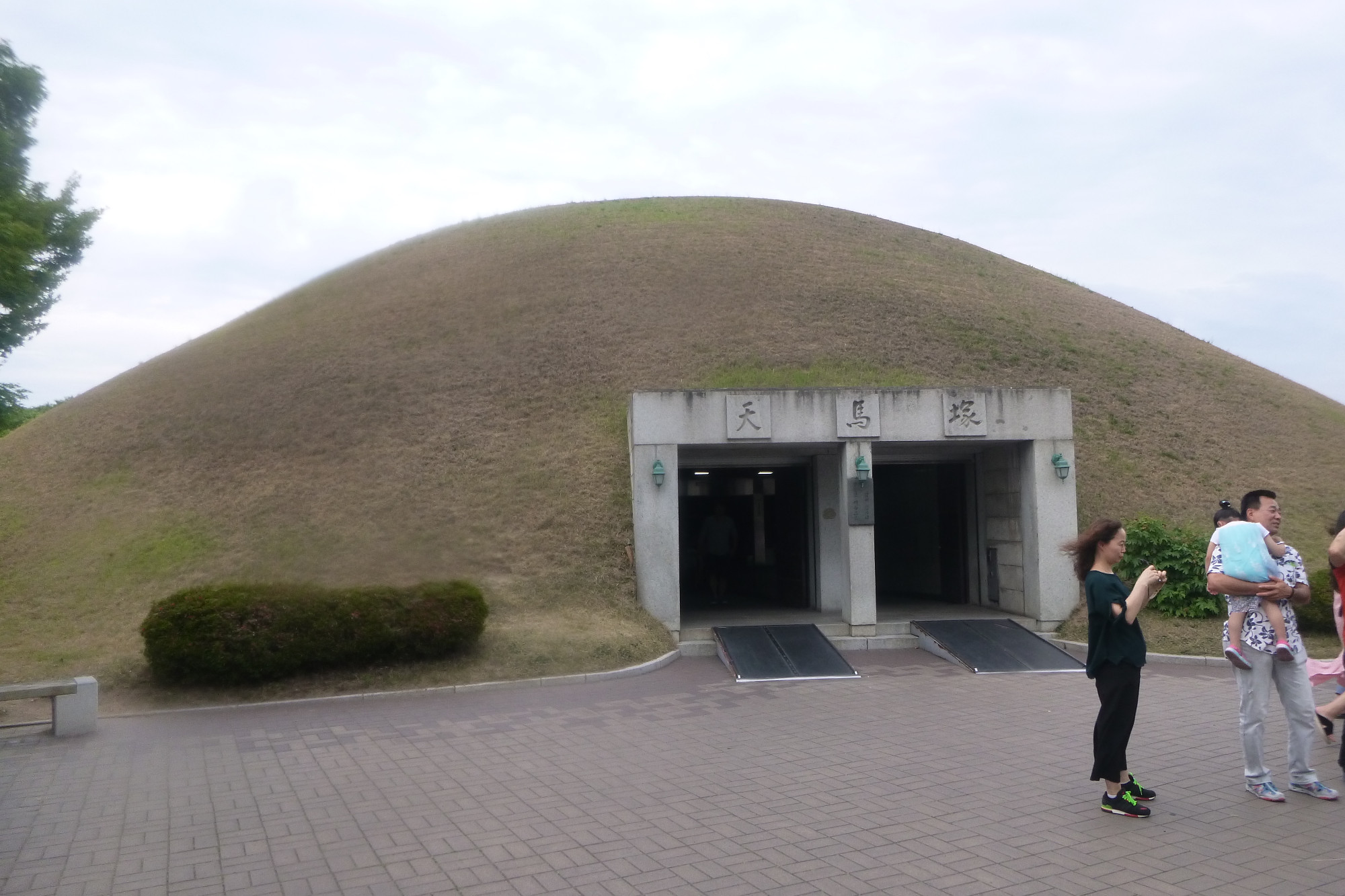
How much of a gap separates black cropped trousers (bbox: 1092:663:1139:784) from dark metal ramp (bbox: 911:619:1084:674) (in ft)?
19.5

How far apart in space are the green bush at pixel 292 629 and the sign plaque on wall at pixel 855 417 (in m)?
6.09

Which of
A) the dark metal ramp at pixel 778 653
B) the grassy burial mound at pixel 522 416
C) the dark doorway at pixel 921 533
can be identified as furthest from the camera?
the dark doorway at pixel 921 533

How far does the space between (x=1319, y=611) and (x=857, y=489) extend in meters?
6.32

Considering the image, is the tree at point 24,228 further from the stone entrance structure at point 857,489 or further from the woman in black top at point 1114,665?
the woman in black top at point 1114,665

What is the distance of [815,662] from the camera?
12.3 m

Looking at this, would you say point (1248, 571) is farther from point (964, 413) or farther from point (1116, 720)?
point (964, 413)

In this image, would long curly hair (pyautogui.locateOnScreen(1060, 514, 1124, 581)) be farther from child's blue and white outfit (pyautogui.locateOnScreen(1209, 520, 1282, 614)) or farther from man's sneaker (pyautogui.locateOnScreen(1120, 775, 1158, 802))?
man's sneaker (pyautogui.locateOnScreen(1120, 775, 1158, 802))

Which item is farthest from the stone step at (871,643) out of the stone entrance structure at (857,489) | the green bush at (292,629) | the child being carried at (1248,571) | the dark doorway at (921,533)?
the child being carried at (1248,571)

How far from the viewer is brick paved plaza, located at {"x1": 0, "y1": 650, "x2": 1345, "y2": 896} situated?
524 centimetres

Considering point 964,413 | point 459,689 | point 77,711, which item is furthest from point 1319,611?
point 77,711

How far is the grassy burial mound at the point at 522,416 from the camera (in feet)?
51.9

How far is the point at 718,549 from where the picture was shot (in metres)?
17.2

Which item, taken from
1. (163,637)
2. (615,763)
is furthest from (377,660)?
(615,763)

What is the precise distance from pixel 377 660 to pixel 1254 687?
31.7 ft
